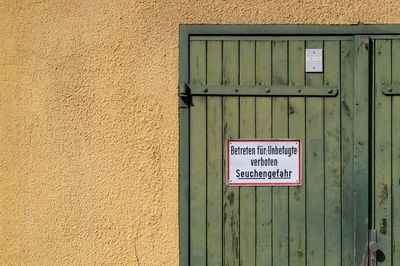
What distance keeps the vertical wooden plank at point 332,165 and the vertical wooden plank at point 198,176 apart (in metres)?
0.71

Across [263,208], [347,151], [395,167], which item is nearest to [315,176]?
[347,151]

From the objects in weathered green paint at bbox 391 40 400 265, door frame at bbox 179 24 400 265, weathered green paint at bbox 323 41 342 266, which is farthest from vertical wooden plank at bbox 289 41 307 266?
weathered green paint at bbox 391 40 400 265

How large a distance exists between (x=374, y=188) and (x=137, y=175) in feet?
4.58

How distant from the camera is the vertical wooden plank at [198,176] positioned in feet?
11.3

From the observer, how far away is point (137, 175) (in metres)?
3.50

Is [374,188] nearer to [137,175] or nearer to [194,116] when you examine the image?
[194,116]

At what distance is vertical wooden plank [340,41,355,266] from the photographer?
343 cm

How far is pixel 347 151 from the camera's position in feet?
11.3

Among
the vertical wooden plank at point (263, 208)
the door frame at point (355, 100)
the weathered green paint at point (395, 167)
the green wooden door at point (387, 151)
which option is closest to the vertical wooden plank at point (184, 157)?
the door frame at point (355, 100)

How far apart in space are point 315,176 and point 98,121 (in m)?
1.33

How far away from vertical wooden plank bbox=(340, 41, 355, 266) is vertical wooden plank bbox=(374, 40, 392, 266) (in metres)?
0.15

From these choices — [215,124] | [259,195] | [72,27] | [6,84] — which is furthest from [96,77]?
[259,195]

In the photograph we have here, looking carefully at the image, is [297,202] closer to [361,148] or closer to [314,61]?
[361,148]

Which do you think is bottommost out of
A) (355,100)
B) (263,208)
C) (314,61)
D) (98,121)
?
(263,208)
